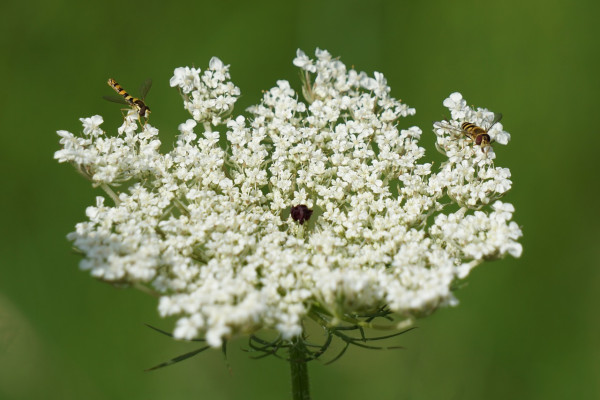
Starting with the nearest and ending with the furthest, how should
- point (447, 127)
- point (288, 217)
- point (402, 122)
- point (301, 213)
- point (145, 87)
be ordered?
point (301, 213) < point (288, 217) < point (447, 127) < point (145, 87) < point (402, 122)

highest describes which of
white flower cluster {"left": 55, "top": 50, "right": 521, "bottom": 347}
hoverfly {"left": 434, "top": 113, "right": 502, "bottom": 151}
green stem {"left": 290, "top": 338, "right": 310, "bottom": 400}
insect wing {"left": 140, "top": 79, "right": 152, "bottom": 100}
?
insect wing {"left": 140, "top": 79, "right": 152, "bottom": 100}

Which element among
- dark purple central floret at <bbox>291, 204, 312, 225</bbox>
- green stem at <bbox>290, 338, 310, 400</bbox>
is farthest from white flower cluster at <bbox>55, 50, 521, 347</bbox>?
green stem at <bbox>290, 338, 310, 400</bbox>

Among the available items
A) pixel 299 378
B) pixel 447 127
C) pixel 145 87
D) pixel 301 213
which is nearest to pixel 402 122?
pixel 447 127

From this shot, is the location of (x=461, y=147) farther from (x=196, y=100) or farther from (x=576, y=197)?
(x=576, y=197)

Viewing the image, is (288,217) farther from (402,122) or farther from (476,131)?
(402,122)

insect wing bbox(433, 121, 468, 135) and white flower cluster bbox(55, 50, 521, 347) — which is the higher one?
insect wing bbox(433, 121, 468, 135)

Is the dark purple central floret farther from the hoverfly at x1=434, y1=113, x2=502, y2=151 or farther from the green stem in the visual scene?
the hoverfly at x1=434, y1=113, x2=502, y2=151
